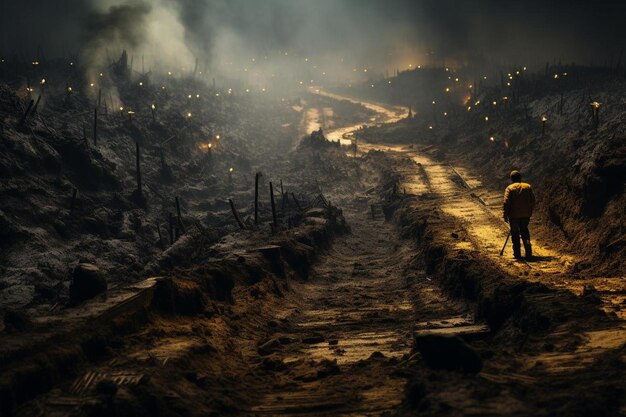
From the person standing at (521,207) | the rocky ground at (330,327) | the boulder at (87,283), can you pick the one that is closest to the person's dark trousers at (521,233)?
the person standing at (521,207)

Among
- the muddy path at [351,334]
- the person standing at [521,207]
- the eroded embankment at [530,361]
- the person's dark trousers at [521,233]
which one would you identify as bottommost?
the muddy path at [351,334]

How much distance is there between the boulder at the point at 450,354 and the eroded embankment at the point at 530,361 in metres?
0.04

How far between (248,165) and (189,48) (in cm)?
6572

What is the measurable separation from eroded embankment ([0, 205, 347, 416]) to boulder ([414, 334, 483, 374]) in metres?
2.86

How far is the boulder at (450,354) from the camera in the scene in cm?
671

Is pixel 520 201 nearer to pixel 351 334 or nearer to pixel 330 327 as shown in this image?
pixel 351 334

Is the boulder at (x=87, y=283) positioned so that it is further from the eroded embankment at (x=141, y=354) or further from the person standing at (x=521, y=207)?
the person standing at (x=521, y=207)

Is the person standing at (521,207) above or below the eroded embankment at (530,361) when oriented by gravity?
above

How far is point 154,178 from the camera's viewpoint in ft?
163

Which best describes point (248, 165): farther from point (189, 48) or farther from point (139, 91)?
point (189, 48)

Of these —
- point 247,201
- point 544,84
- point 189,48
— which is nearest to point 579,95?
point 544,84

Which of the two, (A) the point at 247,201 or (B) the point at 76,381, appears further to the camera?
(A) the point at 247,201

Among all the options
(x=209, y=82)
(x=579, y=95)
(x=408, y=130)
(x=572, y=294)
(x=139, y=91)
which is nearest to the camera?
(x=572, y=294)

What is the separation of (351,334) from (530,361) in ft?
17.4
